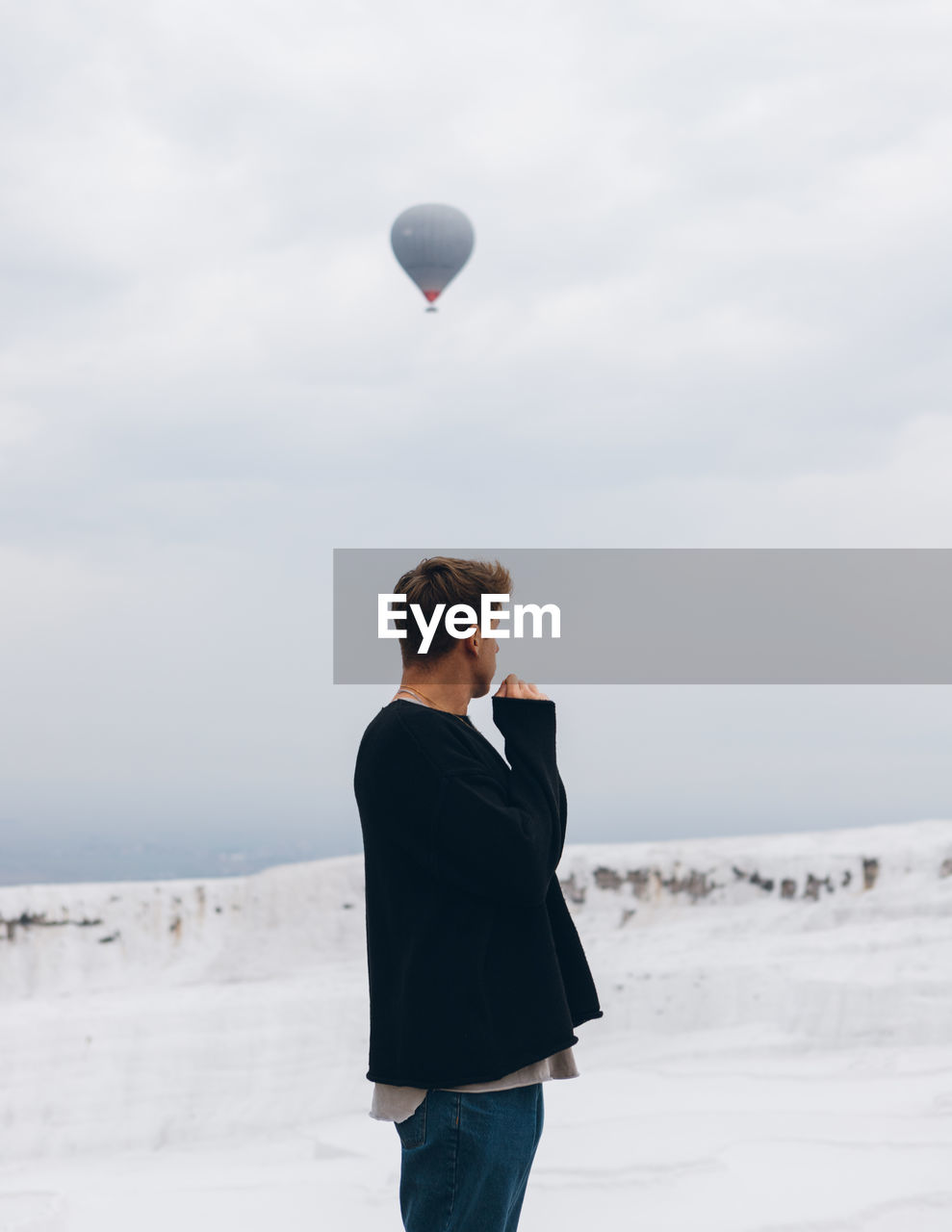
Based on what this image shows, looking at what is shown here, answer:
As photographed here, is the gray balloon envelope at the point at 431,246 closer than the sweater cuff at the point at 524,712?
No

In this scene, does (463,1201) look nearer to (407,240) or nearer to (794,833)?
(794,833)

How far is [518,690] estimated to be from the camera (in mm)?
1778

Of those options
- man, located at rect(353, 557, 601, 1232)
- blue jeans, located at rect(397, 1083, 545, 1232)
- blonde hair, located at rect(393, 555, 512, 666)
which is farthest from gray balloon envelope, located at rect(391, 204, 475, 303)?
blue jeans, located at rect(397, 1083, 545, 1232)

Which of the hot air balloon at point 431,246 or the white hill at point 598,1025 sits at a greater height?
the hot air balloon at point 431,246

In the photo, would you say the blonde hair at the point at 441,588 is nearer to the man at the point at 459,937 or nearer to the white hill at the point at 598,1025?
the man at the point at 459,937

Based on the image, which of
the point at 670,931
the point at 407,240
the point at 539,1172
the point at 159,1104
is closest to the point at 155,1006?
the point at 159,1104

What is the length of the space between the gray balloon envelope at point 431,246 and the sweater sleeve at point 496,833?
15.9 meters

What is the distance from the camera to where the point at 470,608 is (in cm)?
173

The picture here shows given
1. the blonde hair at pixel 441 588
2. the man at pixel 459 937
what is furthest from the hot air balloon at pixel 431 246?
the man at pixel 459 937

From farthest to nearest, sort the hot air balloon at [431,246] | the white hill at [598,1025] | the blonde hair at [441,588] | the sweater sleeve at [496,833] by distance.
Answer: the hot air balloon at [431,246], the white hill at [598,1025], the blonde hair at [441,588], the sweater sleeve at [496,833]

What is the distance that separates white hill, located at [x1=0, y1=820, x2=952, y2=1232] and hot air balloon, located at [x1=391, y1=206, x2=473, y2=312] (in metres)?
10.4

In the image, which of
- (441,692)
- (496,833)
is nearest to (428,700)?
(441,692)

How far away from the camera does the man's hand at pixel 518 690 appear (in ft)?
5.79

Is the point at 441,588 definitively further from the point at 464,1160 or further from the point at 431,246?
the point at 431,246
